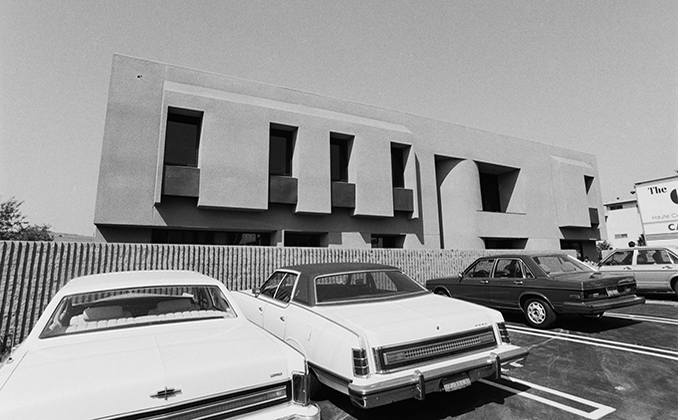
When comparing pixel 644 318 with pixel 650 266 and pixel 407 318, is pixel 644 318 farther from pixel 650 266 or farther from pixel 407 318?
pixel 407 318

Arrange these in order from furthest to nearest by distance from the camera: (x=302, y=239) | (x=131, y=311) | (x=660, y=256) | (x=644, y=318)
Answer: (x=302, y=239), (x=660, y=256), (x=644, y=318), (x=131, y=311)

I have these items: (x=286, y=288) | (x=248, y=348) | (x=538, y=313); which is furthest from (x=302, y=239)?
(x=248, y=348)

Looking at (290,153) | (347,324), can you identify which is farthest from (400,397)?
(290,153)

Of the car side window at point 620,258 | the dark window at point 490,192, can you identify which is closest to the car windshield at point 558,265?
the car side window at point 620,258

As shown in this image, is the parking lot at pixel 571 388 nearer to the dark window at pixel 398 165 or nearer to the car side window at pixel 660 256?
the car side window at pixel 660 256

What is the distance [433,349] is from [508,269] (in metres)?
5.21

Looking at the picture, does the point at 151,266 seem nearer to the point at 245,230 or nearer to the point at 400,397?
the point at 245,230

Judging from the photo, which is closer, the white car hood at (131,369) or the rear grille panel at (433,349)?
the white car hood at (131,369)

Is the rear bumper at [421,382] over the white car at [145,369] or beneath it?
beneath

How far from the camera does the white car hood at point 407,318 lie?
3.35m

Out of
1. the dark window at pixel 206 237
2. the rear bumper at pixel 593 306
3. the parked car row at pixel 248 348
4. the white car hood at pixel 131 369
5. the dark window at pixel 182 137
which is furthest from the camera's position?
the dark window at pixel 182 137

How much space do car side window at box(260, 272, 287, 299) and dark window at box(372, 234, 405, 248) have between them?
12.2 metres

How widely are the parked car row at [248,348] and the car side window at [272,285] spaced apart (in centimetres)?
3

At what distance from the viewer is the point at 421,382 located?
3123 mm
